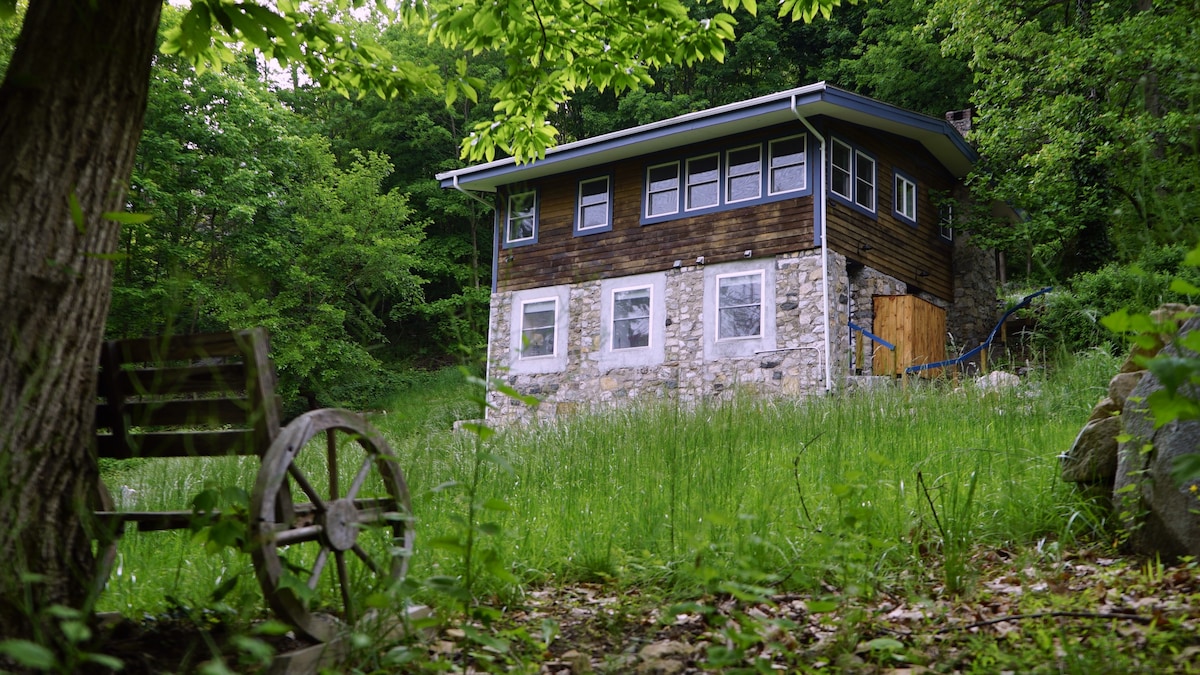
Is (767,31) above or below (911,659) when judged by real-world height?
above

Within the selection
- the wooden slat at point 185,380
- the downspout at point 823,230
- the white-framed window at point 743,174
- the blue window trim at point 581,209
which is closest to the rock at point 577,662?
the wooden slat at point 185,380

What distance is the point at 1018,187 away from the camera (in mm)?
16594

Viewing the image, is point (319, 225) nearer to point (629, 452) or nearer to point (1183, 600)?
point (629, 452)

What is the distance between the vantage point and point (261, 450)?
274cm

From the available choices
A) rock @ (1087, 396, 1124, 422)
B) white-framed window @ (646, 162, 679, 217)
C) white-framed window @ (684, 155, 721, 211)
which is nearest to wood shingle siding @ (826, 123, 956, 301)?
white-framed window @ (684, 155, 721, 211)

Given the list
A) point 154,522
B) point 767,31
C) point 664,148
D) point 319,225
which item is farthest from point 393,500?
point 767,31

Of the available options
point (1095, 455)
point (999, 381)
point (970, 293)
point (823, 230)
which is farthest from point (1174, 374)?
point (970, 293)

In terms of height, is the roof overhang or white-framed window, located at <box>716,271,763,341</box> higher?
the roof overhang

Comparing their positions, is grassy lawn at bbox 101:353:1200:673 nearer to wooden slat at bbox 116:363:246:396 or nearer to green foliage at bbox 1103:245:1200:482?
wooden slat at bbox 116:363:246:396

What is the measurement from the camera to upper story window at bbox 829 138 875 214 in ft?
52.4

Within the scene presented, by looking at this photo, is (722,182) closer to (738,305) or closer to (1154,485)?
(738,305)

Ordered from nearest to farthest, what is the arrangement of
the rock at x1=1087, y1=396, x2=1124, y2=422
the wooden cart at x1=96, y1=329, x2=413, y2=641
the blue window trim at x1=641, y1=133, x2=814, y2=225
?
the wooden cart at x1=96, y1=329, x2=413, y2=641 → the rock at x1=1087, y1=396, x2=1124, y2=422 → the blue window trim at x1=641, y1=133, x2=814, y2=225

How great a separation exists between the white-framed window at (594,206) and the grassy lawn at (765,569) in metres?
12.4

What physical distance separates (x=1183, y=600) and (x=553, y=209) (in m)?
16.5
